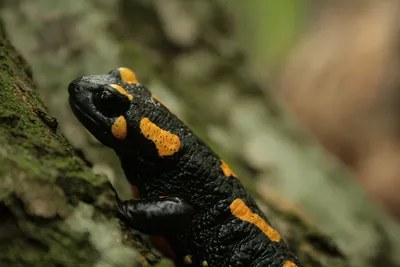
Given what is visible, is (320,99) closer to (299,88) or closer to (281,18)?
(299,88)

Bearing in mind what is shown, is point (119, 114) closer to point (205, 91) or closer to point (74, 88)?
point (74, 88)

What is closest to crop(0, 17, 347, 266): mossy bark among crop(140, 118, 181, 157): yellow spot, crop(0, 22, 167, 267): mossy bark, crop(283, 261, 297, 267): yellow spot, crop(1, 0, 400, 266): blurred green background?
crop(0, 22, 167, 267): mossy bark

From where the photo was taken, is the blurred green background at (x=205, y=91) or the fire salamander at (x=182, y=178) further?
the blurred green background at (x=205, y=91)

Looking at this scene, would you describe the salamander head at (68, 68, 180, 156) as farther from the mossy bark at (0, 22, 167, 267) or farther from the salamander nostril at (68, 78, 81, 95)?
the mossy bark at (0, 22, 167, 267)

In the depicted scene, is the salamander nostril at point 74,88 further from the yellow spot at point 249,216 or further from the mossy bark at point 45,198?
the yellow spot at point 249,216

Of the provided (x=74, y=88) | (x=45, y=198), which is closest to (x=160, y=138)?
(x=74, y=88)

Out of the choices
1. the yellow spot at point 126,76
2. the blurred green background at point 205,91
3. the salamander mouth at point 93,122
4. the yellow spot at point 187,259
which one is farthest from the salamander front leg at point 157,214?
the blurred green background at point 205,91
